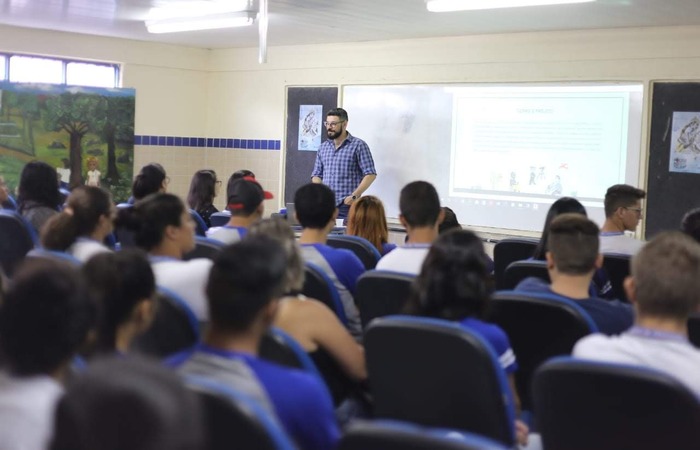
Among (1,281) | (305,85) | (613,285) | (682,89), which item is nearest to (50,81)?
(305,85)

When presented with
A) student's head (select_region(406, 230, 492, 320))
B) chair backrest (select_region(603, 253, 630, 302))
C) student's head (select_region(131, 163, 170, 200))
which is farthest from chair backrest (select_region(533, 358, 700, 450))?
student's head (select_region(131, 163, 170, 200))

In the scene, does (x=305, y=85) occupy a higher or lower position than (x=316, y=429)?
higher

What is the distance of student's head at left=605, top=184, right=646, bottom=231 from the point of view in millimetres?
4832

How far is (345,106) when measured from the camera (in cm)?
941

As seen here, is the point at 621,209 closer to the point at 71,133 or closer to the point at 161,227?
the point at 161,227

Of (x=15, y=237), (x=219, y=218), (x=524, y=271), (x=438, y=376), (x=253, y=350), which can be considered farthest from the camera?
(x=219, y=218)

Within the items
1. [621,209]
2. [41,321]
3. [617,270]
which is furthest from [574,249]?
[621,209]

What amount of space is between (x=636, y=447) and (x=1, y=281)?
1558 millimetres

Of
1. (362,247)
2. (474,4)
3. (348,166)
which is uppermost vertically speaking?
Answer: (474,4)

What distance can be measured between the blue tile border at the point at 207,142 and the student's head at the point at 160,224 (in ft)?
22.6

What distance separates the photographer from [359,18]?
745 cm

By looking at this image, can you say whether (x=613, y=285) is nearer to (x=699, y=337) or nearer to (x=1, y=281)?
(x=699, y=337)

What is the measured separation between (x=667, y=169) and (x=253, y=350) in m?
6.07

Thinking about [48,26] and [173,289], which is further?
[48,26]
